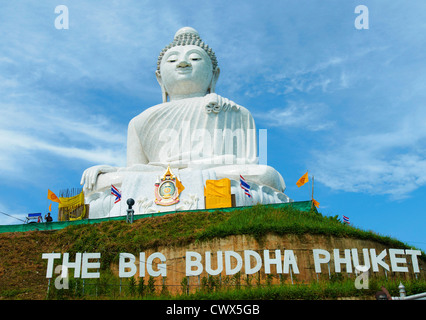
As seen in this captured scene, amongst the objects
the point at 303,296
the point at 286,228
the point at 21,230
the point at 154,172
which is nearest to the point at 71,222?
the point at 21,230

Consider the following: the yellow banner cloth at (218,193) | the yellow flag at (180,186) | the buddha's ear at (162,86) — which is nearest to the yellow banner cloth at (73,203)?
the yellow flag at (180,186)

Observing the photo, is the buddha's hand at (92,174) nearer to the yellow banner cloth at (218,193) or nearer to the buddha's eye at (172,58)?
the yellow banner cloth at (218,193)

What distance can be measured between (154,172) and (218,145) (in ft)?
10.9

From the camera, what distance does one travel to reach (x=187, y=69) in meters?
26.1

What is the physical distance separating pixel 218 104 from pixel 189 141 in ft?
6.46

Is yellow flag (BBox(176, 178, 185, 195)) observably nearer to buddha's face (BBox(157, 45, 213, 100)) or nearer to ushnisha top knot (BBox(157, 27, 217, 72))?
buddha's face (BBox(157, 45, 213, 100))

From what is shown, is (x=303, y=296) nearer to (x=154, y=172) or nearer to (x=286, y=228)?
(x=286, y=228)

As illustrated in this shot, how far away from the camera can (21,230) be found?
18625 mm

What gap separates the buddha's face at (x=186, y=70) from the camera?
26.1 meters

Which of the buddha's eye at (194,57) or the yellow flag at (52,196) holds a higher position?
the buddha's eye at (194,57)

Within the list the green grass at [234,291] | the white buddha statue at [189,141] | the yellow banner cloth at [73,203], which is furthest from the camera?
the white buddha statue at [189,141]

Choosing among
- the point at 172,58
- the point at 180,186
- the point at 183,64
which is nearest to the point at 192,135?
the point at 183,64
